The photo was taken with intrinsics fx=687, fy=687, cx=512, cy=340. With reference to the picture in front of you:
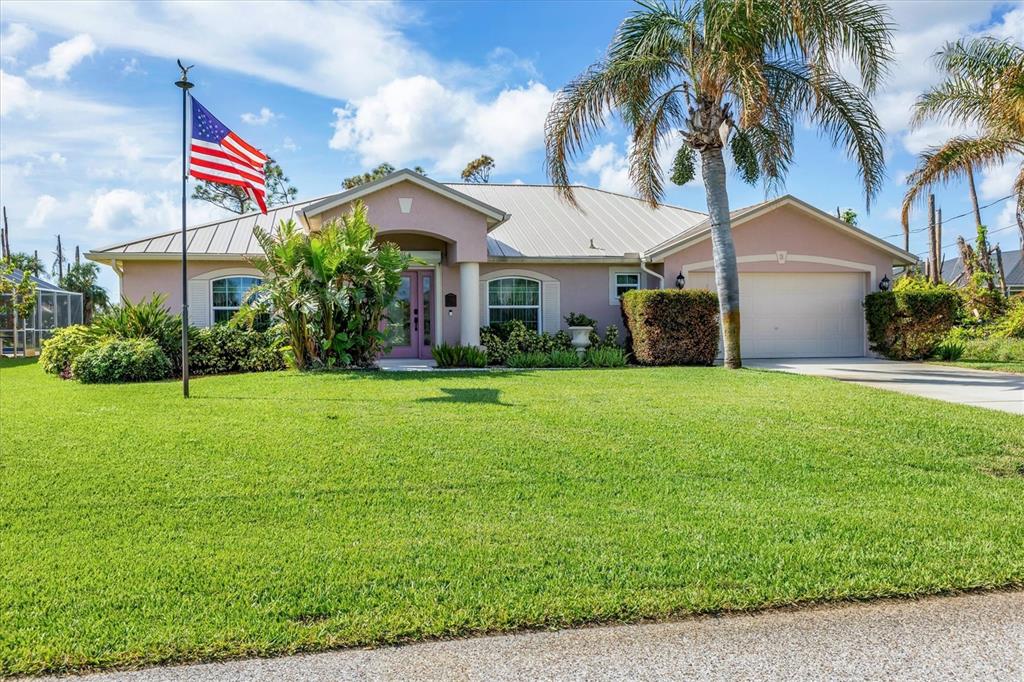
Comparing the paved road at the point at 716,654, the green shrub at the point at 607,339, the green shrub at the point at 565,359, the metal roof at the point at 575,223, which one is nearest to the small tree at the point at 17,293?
the metal roof at the point at 575,223

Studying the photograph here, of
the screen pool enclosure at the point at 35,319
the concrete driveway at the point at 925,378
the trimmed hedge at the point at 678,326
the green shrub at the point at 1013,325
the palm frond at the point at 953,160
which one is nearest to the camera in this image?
the concrete driveway at the point at 925,378

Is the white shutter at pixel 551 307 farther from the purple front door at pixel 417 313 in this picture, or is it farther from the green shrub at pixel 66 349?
the green shrub at pixel 66 349

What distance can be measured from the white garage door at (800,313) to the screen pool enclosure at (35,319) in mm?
20906

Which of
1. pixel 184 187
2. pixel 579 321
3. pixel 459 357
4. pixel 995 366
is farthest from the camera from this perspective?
pixel 579 321

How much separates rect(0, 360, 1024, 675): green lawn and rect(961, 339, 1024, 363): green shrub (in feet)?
31.0

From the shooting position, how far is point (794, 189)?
613 inches

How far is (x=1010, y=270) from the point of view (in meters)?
41.3

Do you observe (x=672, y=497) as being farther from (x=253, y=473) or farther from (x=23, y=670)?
(x=23, y=670)

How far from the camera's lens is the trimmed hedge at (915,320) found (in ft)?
51.1

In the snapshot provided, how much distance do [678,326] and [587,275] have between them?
3365 mm

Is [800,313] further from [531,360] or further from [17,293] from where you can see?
[17,293]

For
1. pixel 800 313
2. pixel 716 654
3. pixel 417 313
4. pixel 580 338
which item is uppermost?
pixel 417 313

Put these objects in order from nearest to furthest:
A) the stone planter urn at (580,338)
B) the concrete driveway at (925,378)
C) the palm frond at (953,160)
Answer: the concrete driveway at (925,378) < the palm frond at (953,160) < the stone planter urn at (580,338)

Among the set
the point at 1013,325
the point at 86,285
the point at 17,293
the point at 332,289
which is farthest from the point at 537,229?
the point at 86,285
